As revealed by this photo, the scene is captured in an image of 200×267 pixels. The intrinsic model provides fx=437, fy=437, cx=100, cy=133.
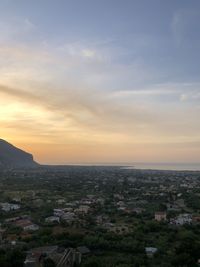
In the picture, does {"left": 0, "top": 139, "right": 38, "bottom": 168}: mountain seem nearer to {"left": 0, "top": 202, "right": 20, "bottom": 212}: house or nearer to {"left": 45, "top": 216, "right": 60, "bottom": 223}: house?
{"left": 0, "top": 202, "right": 20, "bottom": 212}: house

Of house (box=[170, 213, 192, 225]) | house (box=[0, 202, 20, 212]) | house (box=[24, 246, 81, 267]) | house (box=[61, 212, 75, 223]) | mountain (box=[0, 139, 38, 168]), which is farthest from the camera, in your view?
mountain (box=[0, 139, 38, 168])

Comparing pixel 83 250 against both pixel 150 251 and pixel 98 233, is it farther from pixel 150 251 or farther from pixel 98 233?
pixel 98 233

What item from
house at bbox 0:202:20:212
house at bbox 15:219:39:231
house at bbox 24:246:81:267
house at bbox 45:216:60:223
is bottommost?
house at bbox 24:246:81:267

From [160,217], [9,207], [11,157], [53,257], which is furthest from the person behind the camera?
[11,157]

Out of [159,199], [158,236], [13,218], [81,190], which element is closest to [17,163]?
[81,190]

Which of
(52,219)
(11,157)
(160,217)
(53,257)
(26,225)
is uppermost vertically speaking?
(11,157)

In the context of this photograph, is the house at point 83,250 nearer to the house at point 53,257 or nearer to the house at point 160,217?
the house at point 53,257

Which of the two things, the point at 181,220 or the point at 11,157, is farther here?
the point at 11,157

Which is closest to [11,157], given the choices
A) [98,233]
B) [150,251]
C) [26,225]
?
[26,225]

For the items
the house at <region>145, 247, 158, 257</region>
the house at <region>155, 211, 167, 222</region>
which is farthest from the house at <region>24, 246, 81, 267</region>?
the house at <region>155, 211, 167, 222</region>

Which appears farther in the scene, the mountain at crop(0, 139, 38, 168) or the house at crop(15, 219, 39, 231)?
the mountain at crop(0, 139, 38, 168)

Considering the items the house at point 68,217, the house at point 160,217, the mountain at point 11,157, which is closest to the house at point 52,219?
the house at point 68,217
